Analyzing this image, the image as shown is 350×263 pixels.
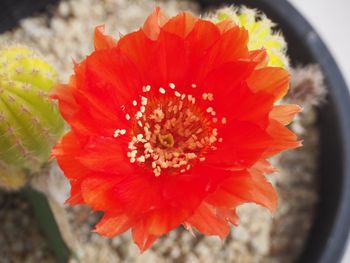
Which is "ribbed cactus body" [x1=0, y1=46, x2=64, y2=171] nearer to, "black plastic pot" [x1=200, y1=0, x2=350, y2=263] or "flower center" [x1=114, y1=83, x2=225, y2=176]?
"flower center" [x1=114, y1=83, x2=225, y2=176]

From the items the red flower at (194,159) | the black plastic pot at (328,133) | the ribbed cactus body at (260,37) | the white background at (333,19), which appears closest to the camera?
the red flower at (194,159)

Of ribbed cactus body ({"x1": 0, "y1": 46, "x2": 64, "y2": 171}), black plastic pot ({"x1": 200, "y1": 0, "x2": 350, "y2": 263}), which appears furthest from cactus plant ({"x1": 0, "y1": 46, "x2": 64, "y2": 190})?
black plastic pot ({"x1": 200, "y1": 0, "x2": 350, "y2": 263})

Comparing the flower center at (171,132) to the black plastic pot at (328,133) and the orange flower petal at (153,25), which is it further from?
the black plastic pot at (328,133)

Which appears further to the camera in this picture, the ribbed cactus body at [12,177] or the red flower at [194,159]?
the ribbed cactus body at [12,177]

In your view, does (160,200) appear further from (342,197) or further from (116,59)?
(342,197)

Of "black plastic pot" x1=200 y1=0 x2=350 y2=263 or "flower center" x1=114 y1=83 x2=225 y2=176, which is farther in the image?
"black plastic pot" x1=200 y1=0 x2=350 y2=263

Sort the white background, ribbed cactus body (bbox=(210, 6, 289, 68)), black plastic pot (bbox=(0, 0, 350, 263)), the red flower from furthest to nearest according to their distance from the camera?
the white background, black plastic pot (bbox=(0, 0, 350, 263)), ribbed cactus body (bbox=(210, 6, 289, 68)), the red flower

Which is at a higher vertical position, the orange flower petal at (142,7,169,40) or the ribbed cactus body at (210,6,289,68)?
the ribbed cactus body at (210,6,289,68)

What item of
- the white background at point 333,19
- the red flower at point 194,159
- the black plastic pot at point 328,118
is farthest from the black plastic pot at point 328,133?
the red flower at point 194,159

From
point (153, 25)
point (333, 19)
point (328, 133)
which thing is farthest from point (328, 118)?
point (153, 25)

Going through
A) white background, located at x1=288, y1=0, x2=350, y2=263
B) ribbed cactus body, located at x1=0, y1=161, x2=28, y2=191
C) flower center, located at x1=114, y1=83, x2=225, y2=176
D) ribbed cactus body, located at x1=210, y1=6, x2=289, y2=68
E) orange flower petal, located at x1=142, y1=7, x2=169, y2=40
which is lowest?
ribbed cactus body, located at x1=0, y1=161, x2=28, y2=191
